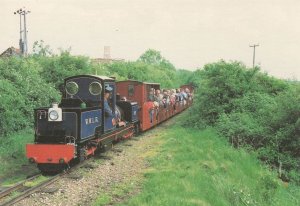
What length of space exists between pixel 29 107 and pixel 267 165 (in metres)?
10.2

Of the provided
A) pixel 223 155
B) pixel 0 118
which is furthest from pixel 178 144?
pixel 0 118

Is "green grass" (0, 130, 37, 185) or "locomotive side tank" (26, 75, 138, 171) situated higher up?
"locomotive side tank" (26, 75, 138, 171)

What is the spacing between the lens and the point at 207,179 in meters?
10.6

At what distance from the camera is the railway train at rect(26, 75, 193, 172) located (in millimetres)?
11554

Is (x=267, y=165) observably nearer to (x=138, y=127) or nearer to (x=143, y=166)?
(x=143, y=166)

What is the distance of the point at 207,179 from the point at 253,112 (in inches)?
425

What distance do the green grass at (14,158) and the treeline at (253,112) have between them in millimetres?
8295

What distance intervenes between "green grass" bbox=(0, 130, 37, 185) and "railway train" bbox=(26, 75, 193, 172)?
0.85 metres

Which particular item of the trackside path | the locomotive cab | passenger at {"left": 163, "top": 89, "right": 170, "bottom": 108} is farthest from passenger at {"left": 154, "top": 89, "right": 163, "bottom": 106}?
the locomotive cab

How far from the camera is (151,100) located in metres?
22.3

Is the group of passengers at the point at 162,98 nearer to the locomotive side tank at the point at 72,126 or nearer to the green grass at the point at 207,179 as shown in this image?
the green grass at the point at 207,179

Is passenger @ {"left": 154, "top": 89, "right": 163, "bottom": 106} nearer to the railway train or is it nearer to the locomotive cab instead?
the railway train

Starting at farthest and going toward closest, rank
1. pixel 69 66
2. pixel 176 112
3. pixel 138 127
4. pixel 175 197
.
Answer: pixel 176 112
pixel 69 66
pixel 138 127
pixel 175 197

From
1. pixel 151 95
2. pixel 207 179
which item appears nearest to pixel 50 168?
pixel 207 179
